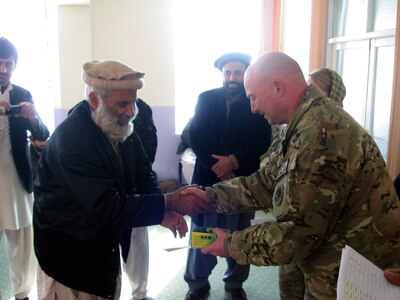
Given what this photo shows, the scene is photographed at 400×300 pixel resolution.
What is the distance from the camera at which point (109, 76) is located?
1624 mm

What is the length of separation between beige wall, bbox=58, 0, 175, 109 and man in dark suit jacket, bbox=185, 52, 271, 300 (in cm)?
244

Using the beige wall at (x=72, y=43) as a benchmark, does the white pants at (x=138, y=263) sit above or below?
below

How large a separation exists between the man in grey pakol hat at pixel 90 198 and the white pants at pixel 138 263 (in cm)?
76

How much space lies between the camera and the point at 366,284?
0.97m

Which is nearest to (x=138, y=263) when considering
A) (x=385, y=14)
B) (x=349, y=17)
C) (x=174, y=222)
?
(x=174, y=222)

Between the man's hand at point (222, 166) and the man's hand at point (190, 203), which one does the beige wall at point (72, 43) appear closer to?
the man's hand at point (222, 166)

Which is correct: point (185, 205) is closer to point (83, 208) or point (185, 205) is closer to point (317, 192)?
point (83, 208)

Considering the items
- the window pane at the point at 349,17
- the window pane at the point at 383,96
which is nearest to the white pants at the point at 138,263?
the window pane at the point at 383,96

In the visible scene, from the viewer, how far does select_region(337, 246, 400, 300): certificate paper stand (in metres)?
0.89

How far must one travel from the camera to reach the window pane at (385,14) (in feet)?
9.78

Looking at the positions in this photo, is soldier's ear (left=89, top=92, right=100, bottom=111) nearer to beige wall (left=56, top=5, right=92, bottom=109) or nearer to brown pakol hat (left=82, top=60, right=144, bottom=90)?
brown pakol hat (left=82, top=60, right=144, bottom=90)

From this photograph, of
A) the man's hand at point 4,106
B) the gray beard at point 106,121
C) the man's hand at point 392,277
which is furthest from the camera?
the man's hand at point 4,106

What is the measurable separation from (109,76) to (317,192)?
0.96 metres

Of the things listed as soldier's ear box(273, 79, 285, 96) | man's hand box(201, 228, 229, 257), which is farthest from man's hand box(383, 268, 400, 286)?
soldier's ear box(273, 79, 285, 96)
